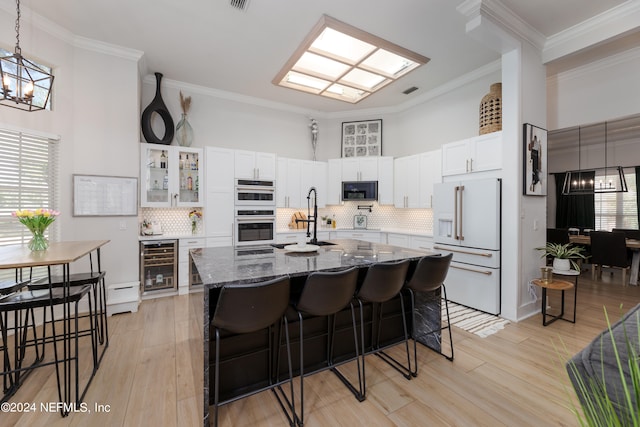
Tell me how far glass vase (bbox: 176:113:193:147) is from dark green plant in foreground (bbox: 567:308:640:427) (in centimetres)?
503

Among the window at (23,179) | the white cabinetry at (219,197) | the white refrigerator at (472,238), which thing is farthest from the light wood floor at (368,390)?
the white cabinetry at (219,197)

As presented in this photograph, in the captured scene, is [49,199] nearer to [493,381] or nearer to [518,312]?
[493,381]

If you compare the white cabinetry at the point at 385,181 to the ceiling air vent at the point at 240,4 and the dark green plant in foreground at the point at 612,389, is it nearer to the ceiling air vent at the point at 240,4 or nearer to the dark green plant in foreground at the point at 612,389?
the ceiling air vent at the point at 240,4

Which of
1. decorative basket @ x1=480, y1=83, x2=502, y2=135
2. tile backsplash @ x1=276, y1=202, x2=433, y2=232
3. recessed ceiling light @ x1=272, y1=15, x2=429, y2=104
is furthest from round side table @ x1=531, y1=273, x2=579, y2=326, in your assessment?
recessed ceiling light @ x1=272, y1=15, x2=429, y2=104

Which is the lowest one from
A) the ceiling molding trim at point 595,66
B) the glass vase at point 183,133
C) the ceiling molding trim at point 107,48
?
the glass vase at point 183,133

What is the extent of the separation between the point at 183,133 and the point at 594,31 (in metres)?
5.56

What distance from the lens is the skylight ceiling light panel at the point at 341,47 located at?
3346mm

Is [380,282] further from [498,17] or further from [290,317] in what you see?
[498,17]

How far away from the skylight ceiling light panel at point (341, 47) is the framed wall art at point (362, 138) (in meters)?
2.16

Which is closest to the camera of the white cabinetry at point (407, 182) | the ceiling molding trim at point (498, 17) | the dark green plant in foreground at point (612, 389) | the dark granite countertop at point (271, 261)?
the dark green plant in foreground at point (612, 389)

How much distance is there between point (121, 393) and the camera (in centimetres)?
198

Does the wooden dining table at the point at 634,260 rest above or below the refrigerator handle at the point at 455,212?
below

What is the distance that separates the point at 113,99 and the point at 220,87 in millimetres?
1707

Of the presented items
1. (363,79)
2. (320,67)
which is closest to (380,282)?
(320,67)
